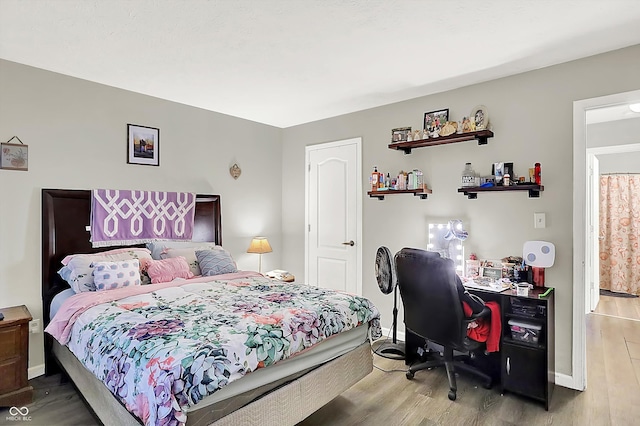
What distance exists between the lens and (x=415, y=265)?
276 centimetres

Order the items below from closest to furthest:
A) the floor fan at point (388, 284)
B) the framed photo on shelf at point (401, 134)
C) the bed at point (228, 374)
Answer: the bed at point (228, 374)
the floor fan at point (388, 284)
the framed photo on shelf at point (401, 134)

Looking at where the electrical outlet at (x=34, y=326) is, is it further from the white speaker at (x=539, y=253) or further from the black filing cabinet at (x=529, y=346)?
the white speaker at (x=539, y=253)

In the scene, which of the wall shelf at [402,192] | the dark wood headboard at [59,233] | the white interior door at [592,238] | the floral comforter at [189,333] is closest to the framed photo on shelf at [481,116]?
the wall shelf at [402,192]

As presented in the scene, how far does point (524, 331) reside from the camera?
2619 millimetres

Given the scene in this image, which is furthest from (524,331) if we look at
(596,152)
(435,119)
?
(596,152)

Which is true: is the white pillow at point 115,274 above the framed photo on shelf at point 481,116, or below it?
below

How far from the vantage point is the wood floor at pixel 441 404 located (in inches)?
92.8

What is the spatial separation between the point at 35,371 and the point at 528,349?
3.83 meters

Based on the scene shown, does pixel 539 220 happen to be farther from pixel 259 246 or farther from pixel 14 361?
pixel 14 361

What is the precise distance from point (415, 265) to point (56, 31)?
2932 mm

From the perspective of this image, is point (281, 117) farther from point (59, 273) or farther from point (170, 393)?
point (170, 393)

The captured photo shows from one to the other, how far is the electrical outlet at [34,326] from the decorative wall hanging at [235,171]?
2.33m

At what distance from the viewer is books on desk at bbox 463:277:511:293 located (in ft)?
9.05

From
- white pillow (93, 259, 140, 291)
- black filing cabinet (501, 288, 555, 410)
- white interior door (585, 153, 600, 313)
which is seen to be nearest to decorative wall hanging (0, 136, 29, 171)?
white pillow (93, 259, 140, 291)
